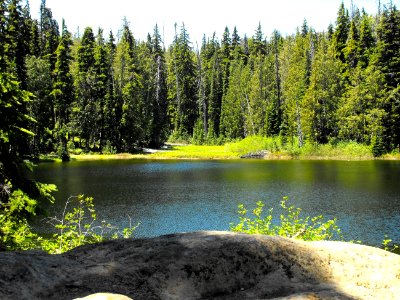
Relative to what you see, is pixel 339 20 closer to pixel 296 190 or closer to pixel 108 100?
pixel 108 100

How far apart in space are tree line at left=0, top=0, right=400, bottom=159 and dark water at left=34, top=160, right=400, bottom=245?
49.0 ft

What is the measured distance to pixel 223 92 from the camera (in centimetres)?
9962

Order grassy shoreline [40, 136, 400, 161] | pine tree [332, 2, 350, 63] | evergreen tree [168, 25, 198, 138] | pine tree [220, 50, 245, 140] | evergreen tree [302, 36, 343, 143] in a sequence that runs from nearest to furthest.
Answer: grassy shoreline [40, 136, 400, 161], evergreen tree [302, 36, 343, 143], pine tree [332, 2, 350, 63], pine tree [220, 50, 245, 140], evergreen tree [168, 25, 198, 138]

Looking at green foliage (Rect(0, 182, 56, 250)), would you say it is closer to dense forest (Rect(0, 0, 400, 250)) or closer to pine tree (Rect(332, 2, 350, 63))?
dense forest (Rect(0, 0, 400, 250))

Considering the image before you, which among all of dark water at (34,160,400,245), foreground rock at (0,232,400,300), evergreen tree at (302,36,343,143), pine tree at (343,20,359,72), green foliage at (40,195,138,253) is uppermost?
pine tree at (343,20,359,72)

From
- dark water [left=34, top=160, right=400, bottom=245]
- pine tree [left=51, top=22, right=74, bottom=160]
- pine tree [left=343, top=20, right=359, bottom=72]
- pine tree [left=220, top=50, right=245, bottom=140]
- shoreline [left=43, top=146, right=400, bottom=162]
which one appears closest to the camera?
dark water [left=34, top=160, right=400, bottom=245]

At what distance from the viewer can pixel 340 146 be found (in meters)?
62.0

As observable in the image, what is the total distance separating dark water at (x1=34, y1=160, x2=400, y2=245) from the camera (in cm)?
2211

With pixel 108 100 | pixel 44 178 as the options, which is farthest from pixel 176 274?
pixel 108 100

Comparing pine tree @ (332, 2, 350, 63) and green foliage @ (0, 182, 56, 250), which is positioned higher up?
Result: pine tree @ (332, 2, 350, 63)

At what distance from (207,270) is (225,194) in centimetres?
2708

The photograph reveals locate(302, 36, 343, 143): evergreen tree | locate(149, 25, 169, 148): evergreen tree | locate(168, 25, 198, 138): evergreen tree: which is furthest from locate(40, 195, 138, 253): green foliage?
locate(168, 25, 198, 138): evergreen tree

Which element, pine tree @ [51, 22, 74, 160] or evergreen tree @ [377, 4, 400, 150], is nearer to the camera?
evergreen tree @ [377, 4, 400, 150]

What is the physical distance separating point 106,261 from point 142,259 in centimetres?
42
